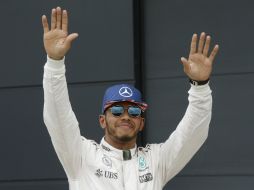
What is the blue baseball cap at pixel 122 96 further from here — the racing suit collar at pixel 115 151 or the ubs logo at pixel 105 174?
the ubs logo at pixel 105 174

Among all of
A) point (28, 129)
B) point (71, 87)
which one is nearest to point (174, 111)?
point (71, 87)

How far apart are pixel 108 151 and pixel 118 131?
0.55ft

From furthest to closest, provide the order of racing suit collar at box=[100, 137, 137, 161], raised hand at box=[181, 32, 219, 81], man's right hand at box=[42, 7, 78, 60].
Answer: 1. racing suit collar at box=[100, 137, 137, 161]
2. raised hand at box=[181, 32, 219, 81]
3. man's right hand at box=[42, 7, 78, 60]

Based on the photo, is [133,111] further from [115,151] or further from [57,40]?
[57,40]

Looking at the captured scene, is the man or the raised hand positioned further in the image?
the raised hand

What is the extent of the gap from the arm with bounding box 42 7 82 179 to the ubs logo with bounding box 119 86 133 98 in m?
0.40

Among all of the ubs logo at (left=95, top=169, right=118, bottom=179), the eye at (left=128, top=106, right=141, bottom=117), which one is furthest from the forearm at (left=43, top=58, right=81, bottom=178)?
the eye at (left=128, top=106, right=141, bottom=117)

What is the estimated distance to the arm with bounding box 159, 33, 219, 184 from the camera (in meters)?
3.95

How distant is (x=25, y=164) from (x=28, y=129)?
343 mm

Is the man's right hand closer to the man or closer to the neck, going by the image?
the man

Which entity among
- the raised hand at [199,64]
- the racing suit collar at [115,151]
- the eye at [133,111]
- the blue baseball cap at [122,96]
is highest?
the raised hand at [199,64]

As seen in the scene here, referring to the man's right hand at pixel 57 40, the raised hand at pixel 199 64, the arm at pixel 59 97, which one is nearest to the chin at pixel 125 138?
the arm at pixel 59 97

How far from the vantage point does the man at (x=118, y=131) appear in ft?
12.4

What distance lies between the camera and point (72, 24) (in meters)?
6.27
